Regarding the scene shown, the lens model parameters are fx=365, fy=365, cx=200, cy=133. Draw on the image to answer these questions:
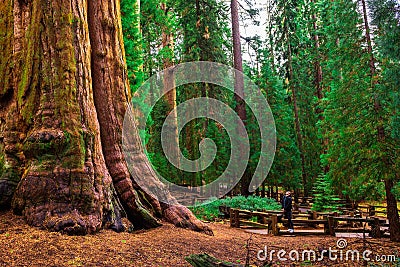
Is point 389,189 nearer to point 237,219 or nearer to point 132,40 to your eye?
point 237,219

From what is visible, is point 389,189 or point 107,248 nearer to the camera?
point 107,248

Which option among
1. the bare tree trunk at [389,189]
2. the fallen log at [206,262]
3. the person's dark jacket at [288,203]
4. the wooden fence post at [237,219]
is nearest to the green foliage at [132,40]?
the wooden fence post at [237,219]

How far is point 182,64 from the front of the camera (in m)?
24.1

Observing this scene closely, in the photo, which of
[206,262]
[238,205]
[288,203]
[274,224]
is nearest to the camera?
[206,262]

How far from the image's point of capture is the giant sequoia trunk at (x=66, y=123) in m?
6.09

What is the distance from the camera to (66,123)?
21.1 feet

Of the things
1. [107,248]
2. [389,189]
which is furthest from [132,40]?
[389,189]

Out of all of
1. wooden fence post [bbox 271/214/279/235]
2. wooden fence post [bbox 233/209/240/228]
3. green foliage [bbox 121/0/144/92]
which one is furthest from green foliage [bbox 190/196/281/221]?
green foliage [bbox 121/0/144/92]

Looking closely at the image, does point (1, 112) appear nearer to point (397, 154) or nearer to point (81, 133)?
point (81, 133)

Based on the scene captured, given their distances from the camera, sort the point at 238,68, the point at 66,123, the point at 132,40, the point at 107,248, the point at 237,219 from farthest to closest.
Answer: the point at 238,68 < the point at 237,219 < the point at 132,40 < the point at 66,123 < the point at 107,248

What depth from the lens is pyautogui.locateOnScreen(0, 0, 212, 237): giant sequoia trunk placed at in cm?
609

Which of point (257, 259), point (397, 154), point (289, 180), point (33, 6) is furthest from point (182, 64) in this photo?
point (257, 259)

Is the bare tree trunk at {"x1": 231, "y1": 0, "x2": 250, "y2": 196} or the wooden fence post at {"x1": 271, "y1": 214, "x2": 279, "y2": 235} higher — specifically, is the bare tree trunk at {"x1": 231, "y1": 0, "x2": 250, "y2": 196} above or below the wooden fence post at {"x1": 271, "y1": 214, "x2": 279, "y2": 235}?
above

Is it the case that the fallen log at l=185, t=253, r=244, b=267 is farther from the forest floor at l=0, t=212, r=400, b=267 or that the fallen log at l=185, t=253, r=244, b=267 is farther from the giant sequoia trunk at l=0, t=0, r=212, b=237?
the giant sequoia trunk at l=0, t=0, r=212, b=237
